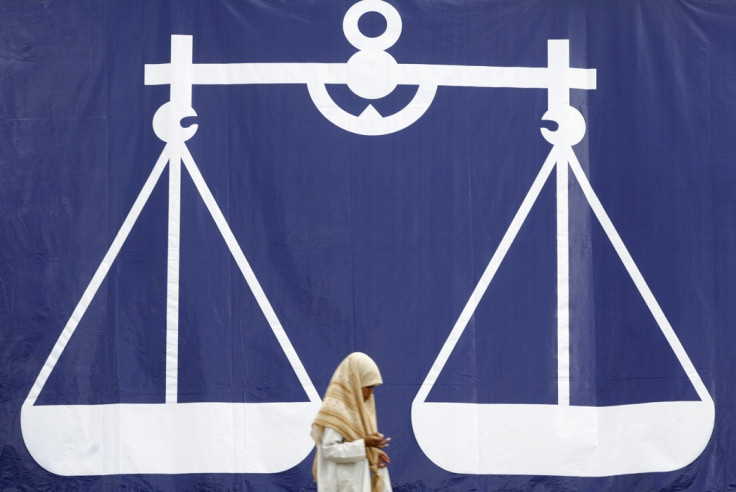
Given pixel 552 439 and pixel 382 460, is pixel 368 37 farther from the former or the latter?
pixel 382 460

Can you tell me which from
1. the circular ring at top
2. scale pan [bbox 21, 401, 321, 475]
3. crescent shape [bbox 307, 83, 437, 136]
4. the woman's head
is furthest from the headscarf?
the circular ring at top

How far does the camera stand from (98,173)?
7.19 metres

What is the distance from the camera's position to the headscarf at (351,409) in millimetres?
5438

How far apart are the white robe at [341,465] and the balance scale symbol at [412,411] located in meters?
1.61

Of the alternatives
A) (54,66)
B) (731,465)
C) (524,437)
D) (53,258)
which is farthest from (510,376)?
(54,66)

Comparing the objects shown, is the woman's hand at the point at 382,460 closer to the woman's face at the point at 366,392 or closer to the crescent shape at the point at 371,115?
the woman's face at the point at 366,392

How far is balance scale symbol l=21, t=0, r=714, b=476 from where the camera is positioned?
7055 millimetres

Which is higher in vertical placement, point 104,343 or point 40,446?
point 104,343

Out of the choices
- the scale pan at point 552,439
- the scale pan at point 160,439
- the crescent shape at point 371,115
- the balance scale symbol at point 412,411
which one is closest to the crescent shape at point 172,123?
the balance scale symbol at point 412,411

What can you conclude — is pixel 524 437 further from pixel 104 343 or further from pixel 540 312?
pixel 104 343

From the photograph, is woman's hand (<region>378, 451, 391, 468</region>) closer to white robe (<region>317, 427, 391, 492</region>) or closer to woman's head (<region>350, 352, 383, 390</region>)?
white robe (<region>317, 427, 391, 492</region>)

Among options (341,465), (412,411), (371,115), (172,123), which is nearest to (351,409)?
(341,465)

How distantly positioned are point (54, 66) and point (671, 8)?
4264 millimetres

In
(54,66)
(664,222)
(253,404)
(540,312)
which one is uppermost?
(54,66)
